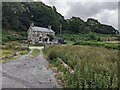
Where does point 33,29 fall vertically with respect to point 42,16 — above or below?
below

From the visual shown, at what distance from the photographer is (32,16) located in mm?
90562

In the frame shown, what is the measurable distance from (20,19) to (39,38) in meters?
17.7

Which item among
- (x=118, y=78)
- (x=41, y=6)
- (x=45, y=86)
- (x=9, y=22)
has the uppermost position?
(x=41, y=6)

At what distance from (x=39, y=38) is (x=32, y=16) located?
2303cm

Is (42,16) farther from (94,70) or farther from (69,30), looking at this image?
(94,70)

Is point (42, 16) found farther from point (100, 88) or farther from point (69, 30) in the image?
point (100, 88)

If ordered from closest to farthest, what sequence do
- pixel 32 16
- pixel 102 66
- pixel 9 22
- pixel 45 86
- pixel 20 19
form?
pixel 102 66 < pixel 45 86 < pixel 9 22 < pixel 20 19 < pixel 32 16

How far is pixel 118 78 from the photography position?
22.7 ft

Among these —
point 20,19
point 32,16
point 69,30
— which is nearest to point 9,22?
point 20,19

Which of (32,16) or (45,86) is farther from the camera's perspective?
(32,16)

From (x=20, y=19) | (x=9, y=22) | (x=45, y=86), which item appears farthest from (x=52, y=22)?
(x=45, y=86)

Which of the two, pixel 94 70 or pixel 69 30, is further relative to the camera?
pixel 69 30

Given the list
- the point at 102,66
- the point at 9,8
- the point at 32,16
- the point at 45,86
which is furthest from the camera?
the point at 32,16

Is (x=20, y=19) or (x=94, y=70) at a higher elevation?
(x=20, y=19)
